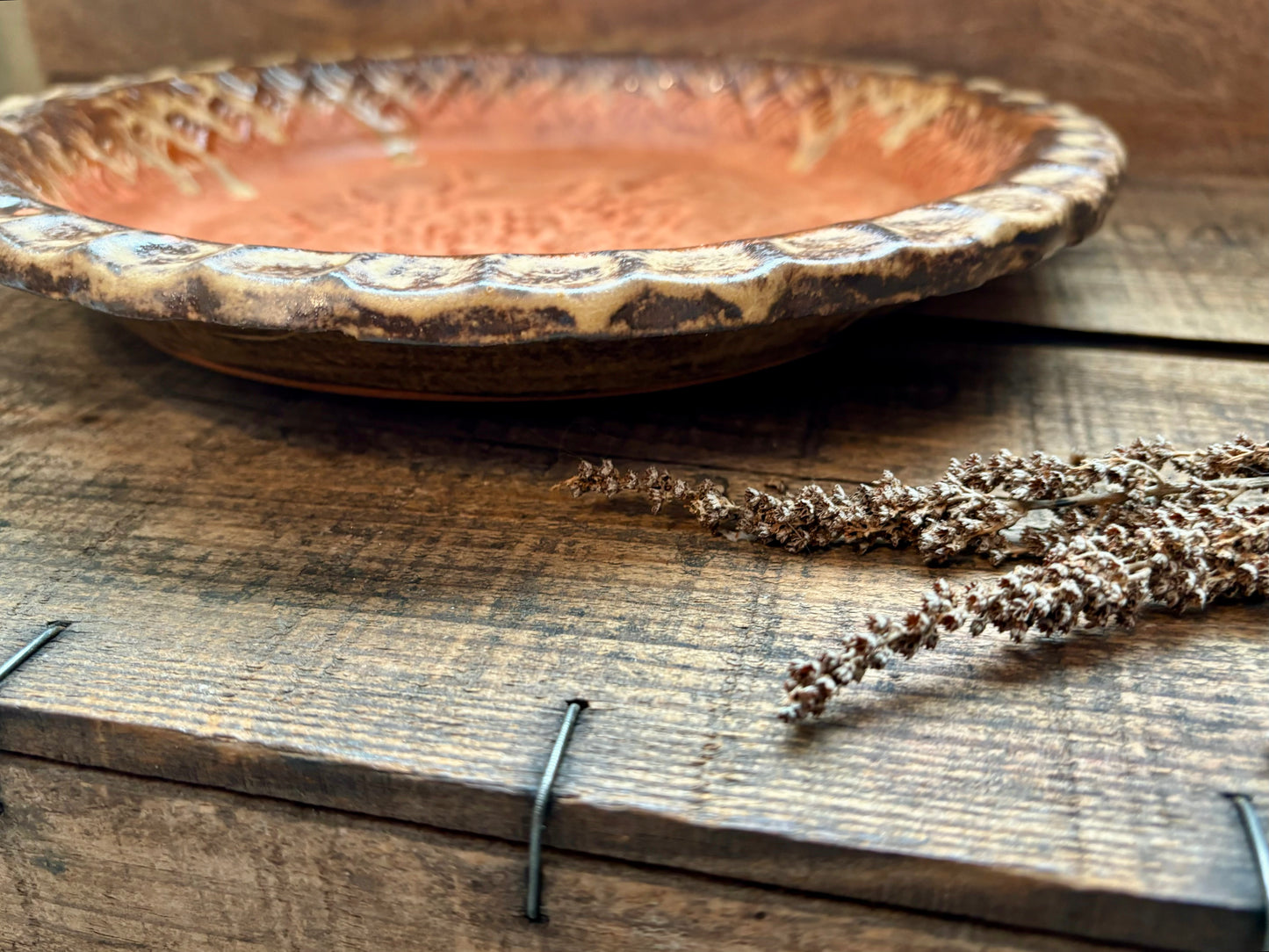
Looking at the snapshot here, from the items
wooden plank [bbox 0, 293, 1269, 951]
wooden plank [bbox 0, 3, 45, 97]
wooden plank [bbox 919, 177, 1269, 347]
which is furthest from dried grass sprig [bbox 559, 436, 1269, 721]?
wooden plank [bbox 0, 3, 45, 97]

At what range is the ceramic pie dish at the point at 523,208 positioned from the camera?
554 mm

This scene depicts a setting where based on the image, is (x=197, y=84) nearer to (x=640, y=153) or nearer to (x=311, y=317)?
(x=640, y=153)

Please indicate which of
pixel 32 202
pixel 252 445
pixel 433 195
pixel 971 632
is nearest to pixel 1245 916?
pixel 971 632

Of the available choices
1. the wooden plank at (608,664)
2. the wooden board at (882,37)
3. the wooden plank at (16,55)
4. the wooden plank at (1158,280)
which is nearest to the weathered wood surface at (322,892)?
the wooden plank at (608,664)

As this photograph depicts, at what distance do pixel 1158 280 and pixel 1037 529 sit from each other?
521 mm

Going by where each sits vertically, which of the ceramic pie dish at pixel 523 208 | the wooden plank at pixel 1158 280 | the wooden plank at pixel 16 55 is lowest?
the wooden plank at pixel 1158 280

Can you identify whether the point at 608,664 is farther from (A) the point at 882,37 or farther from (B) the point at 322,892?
(A) the point at 882,37

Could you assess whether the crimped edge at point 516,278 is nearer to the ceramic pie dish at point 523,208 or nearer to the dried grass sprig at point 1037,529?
the ceramic pie dish at point 523,208

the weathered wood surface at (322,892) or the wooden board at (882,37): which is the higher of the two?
the wooden board at (882,37)

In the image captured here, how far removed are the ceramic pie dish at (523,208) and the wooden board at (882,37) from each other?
0.15 meters

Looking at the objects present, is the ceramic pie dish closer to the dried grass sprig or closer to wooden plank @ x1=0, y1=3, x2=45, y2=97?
the dried grass sprig

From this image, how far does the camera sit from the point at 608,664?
526 millimetres

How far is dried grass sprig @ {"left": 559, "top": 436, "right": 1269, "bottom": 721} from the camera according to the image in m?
0.49

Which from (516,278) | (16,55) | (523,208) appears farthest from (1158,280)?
(16,55)
